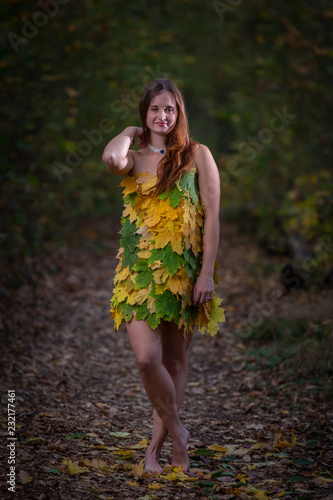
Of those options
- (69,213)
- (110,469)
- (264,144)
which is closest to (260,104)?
(264,144)

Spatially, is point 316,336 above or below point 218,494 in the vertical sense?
above

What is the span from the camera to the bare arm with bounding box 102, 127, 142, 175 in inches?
110

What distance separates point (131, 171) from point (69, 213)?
747 centimetres

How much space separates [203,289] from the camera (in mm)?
2879

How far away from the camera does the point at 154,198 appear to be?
2.92 meters

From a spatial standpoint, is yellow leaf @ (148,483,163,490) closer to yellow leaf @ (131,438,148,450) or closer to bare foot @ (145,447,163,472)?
bare foot @ (145,447,163,472)

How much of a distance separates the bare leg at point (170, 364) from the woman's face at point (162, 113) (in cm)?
107

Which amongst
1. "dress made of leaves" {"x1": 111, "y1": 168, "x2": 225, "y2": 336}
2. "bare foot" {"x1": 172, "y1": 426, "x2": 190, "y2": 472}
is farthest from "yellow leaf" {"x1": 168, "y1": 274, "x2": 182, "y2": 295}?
"bare foot" {"x1": 172, "y1": 426, "x2": 190, "y2": 472}

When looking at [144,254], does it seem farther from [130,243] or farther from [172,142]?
[172,142]

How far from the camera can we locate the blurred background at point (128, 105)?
22.5ft

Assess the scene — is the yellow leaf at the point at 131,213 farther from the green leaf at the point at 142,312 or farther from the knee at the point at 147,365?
the knee at the point at 147,365

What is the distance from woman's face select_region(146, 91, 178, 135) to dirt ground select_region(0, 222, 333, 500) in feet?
6.03

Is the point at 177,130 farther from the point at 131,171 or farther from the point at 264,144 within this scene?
the point at 264,144

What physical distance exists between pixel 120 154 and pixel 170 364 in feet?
3.93
